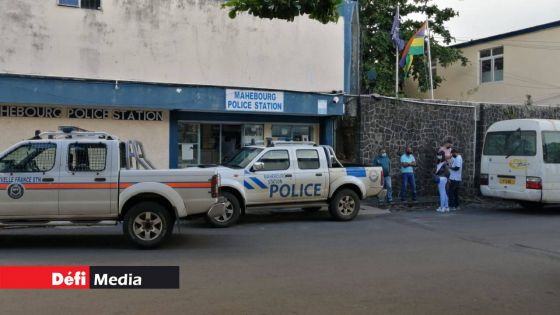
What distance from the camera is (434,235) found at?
10180 millimetres

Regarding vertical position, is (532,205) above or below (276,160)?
below

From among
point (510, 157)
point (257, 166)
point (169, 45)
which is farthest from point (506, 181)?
point (169, 45)

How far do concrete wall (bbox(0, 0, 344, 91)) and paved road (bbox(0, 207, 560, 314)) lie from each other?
5485 millimetres

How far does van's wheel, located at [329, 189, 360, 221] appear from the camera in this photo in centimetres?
1216

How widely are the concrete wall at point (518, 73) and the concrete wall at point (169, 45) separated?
1188 cm

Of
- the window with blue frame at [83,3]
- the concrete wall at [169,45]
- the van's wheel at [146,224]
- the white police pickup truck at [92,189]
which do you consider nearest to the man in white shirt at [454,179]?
the concrete wall at [169,45]

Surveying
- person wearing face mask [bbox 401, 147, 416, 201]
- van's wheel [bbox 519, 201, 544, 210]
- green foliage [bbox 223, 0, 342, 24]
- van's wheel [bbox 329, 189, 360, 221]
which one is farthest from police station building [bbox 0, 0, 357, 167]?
green foliage [bbox 223, 0, 342, 24]

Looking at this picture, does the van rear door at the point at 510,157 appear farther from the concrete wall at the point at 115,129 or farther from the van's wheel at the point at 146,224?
the van's wheel at the point at 146,224

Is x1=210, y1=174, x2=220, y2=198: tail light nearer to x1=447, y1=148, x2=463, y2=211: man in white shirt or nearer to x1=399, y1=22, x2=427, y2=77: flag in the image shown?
x1=447, y1=148, x2=463, y2=211: man in white shirt

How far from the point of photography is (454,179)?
14562 millimetres

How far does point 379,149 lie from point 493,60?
13479 millimetres

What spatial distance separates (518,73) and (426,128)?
1027 cm

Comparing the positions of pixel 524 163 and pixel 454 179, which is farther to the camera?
pixel 454 179

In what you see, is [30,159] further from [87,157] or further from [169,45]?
[169,45]
